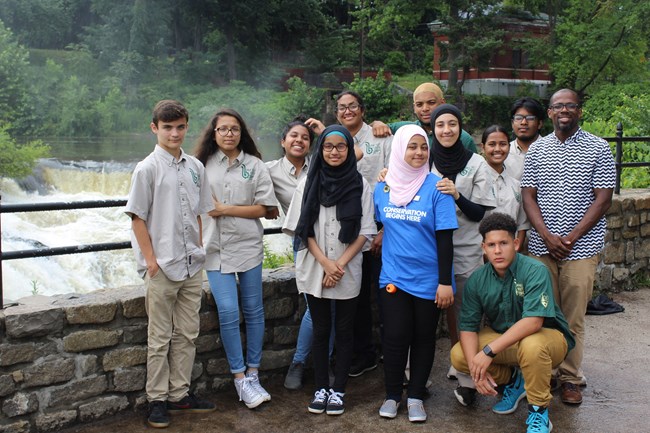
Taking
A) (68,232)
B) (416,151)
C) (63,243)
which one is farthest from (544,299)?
(68,232)

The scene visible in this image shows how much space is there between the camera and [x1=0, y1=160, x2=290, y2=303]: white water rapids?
408 inches

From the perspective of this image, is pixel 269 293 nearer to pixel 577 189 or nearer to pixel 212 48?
pixel 577 189

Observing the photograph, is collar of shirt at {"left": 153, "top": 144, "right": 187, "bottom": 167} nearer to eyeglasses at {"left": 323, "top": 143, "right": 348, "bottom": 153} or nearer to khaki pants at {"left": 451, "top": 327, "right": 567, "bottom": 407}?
eyeglasses at {"left": 323, "top": 143, "right": 348, "bottom": 153}

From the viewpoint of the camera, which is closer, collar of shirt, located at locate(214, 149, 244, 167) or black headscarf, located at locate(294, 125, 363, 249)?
black headscarf, located at locate(294, 125, 363, 249)

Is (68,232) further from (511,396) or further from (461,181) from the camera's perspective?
(511,396)

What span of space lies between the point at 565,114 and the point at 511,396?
1.68 metres

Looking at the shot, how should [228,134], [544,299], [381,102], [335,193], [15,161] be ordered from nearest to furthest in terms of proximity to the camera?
[544,299]
[335,193]
[228,134]
[15,161]
[381,102]

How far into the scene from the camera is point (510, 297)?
3.71 metres

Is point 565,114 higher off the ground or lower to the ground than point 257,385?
higher

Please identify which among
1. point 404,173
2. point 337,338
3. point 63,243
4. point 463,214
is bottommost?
point 63,243

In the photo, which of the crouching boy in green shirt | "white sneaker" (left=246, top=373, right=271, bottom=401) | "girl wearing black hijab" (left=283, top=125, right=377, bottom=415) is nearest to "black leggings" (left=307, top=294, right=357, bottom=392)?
"girl wearing black hijab" (left=283, top=125, right=377, bottom=415)

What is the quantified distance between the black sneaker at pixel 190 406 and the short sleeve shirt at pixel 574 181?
2.22 meters

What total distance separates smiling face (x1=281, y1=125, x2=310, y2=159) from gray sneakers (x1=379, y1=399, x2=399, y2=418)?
5.10 feet

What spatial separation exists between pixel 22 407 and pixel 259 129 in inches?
975
